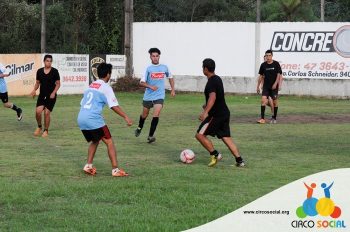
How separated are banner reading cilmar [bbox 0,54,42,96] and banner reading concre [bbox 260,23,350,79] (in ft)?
32.8

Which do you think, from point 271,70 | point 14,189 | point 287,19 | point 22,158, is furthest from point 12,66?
point 287,19

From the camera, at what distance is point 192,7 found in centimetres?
6091

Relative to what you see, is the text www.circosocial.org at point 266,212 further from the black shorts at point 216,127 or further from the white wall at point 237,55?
the white wall at point 237,55

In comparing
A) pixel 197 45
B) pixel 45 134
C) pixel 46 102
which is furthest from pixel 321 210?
pixel 197 45

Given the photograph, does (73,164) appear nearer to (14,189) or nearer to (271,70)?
(14,189)

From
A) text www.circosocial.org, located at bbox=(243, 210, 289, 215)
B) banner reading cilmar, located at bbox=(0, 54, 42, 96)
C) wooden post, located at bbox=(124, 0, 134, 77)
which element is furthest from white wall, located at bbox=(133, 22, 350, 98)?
text www.circosocial.org, located at bbox=(243, 210, 289, 215)

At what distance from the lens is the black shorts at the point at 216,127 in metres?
13.1

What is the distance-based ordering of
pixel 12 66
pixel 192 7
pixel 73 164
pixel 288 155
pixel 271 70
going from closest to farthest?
pixel 73 164, pixel 288 155, pixel 271 70, pixel 12 66, pixel 192 7

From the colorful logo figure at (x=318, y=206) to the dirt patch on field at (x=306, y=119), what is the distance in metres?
16.8

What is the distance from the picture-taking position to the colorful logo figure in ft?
17.0

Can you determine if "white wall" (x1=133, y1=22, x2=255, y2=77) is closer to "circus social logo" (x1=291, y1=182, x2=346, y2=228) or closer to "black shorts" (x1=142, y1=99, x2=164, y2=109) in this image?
"black shorts" (x1=142, y1=99, x2=164, y2=109)

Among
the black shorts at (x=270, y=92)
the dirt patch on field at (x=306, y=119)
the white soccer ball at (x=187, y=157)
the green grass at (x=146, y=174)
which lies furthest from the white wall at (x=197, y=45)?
the white soccer ball at (x=187, y=157)

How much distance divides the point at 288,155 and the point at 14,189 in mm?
5819

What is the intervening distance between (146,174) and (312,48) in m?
22.7
